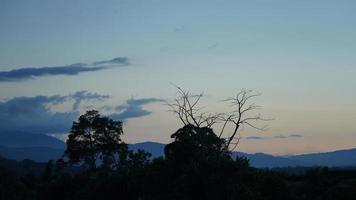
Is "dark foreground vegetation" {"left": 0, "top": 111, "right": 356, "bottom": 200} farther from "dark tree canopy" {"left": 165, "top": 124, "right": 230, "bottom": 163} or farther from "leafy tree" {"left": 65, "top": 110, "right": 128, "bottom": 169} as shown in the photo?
"leafy tree" {"left": 65, "top": 110, "right": 128, "bottom": 169}

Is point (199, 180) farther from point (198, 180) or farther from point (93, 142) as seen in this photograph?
point (93, 142)

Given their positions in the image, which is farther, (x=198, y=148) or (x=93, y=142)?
(x=93, y=142)

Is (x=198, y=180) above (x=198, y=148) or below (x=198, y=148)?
below

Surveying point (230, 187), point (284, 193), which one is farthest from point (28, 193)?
point (230, 187)

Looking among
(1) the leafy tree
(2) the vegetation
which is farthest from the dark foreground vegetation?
(1) the leafy tree

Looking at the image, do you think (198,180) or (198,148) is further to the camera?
(198,148)

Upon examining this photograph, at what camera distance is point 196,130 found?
33.8 m

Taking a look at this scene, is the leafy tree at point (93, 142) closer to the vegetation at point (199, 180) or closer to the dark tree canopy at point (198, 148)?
the vegetation at point (199, 180)

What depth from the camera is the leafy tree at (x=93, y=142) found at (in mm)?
68188

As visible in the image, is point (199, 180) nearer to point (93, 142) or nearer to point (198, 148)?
point (198, 148)

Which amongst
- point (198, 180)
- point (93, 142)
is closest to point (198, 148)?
point (198, 180)

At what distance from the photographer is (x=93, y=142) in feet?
227

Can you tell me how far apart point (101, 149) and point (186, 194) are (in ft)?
133

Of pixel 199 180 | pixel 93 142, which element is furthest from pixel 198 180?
pixel 93 142
